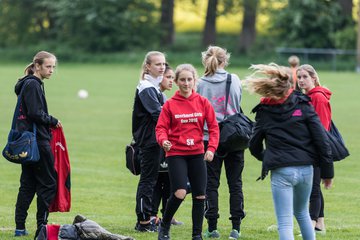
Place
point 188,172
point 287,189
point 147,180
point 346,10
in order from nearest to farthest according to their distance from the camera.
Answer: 1. point 287,189
2. point 188,172
3. point 147,180
4. point 346,10

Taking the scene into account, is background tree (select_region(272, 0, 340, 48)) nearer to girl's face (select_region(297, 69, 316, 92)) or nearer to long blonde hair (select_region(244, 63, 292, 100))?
girl's face (select_region(297, 69, 316, 92))

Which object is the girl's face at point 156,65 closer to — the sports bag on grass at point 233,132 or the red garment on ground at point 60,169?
the sports bag on grass at point 233,132

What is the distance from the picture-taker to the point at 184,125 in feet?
27.0

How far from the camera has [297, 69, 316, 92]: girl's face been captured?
29.3ft

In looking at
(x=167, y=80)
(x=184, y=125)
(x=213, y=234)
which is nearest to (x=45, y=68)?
(x=167, y=80)

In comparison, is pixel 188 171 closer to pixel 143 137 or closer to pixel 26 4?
pixel 143 137

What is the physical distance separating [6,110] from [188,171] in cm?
1861

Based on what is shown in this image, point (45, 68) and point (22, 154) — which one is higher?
point (45, 68)

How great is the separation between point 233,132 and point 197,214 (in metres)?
0.95

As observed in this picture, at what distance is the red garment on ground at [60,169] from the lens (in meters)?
9.02

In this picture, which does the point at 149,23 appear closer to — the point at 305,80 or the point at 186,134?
the point at 305,80

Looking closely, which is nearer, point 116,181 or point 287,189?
point 287,189

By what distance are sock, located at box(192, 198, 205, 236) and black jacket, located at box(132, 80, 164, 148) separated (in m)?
1.10

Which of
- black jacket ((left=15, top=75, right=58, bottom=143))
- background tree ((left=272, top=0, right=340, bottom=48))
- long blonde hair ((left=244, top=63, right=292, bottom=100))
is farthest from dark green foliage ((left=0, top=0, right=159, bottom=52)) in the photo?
long blonde hair ((left=244, top=63, right=292, bottom=100))
